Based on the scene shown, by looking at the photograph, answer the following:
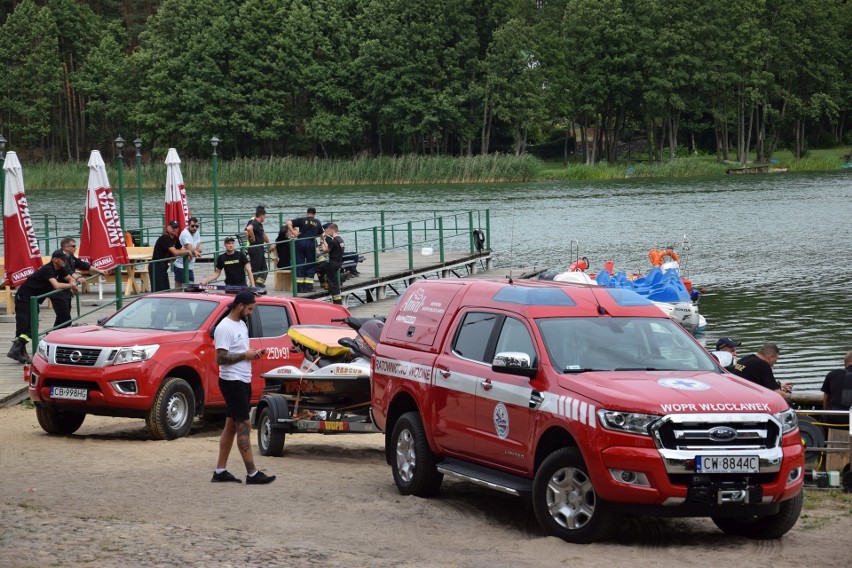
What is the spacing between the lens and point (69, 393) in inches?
584

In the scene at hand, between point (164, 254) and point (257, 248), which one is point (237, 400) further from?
point (257, 248)

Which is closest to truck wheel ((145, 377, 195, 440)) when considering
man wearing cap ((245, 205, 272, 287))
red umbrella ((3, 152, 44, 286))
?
red umbrella ((3, 152, 44, 286))

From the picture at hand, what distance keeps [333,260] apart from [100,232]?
16.6ft

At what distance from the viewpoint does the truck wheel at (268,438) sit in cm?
1429

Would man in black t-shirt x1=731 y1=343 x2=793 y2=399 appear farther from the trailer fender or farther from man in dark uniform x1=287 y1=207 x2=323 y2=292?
man in dark uniform x1=287 y1=207 x2=323 y2=292

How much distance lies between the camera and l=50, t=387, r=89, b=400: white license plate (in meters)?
14.8

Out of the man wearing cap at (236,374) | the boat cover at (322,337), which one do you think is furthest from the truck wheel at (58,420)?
the man wearing cap at (236,374)

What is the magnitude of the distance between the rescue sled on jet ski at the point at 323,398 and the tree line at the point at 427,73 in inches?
3685

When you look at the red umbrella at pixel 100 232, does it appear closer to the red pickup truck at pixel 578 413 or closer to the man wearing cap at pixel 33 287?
the man wearing cap at pixel 33 287

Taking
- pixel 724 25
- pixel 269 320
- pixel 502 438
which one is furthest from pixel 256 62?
pixel 502 438

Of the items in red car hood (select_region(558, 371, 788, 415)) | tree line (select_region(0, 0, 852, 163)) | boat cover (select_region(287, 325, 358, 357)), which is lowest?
boat cover (select_region(287, 325, 358, 357))

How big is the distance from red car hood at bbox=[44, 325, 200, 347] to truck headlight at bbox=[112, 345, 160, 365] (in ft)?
0.22

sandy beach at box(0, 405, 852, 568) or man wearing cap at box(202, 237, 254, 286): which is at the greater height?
man wearing cap at box(202, 237, 254, 286)

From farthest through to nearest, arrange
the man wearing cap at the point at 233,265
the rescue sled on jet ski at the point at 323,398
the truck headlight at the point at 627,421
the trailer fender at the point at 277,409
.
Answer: the man wearing cap at the point at 233,265 → the trailer fender at the point at 277,409 → the rescue sled on jet ski at the point at 323,398 → the truck headlight at the point at 627,421
